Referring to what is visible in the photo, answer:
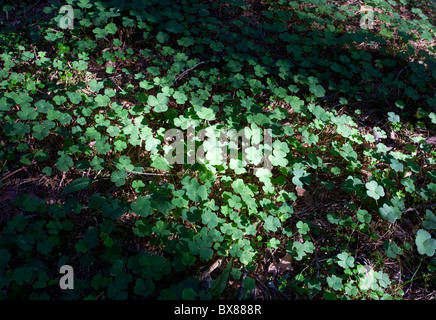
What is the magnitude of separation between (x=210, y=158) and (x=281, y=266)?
97 cm

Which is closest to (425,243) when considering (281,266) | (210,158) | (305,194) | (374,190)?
(374,190)

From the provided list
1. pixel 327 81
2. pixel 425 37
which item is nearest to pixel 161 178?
pixel 327 81

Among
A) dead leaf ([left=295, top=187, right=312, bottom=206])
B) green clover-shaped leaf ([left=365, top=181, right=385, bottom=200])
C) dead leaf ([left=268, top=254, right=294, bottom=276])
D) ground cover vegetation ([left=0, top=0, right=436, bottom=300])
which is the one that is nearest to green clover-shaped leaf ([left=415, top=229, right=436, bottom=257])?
ground cover vegetation ([left=0, top=0, right=436, bottom=300])

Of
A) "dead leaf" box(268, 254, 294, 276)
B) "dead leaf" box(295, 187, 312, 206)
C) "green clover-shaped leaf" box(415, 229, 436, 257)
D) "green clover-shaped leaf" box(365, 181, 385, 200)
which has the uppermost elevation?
"green clover-shaped leaf" box(365, 181, 385, 200)

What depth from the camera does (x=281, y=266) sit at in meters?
2.14

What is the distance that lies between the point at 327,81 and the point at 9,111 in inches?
129

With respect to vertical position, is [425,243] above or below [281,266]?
above

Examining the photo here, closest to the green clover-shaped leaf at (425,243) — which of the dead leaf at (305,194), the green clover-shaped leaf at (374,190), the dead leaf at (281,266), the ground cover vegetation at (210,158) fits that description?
the ground cover vegetation at (210,158)

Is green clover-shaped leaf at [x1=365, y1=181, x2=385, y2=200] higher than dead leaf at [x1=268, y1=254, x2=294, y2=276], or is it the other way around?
green clover-shaped leaf at [x1=365, y1=181, x2=385, y2=200]

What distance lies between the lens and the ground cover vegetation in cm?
195

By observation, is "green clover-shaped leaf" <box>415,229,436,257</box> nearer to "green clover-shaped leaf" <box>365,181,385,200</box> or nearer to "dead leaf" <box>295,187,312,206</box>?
"green clover-shaped leaf" <box>365,181,385,200</box>

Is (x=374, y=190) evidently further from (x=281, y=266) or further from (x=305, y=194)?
(x=281, y=266)
